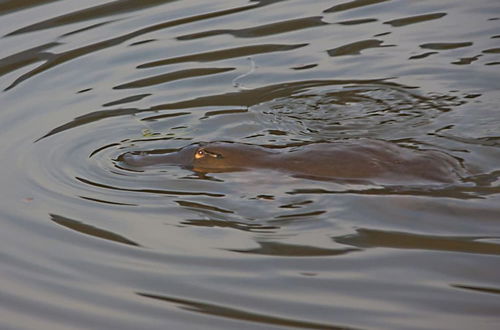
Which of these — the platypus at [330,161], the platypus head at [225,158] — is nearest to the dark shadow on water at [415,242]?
the platypus at [330,161]

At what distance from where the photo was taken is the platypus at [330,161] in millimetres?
4941

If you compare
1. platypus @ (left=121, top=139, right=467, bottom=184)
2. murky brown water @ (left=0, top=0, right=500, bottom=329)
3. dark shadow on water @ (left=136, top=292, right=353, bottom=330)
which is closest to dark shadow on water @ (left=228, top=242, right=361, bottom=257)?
murky brown water @ (left=0, top=0, right=500, bottom=329)

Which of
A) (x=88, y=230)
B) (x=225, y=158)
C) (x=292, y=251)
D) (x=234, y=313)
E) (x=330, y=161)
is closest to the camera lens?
(x=234, y=313)

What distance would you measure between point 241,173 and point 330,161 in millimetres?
471

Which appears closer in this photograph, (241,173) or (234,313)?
(234,313)

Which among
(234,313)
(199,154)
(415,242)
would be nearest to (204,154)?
(199,154)

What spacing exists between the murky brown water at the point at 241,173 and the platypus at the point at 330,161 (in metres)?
0.08

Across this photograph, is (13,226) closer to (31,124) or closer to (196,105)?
(31,124)

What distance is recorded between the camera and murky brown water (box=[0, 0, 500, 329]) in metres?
3.90

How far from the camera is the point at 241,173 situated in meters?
5.14

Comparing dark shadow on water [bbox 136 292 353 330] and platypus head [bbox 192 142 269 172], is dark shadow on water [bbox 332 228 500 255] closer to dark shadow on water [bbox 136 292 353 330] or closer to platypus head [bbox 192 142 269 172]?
dark shadow on water [bbox 136 292 353 330]

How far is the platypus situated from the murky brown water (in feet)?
0.26

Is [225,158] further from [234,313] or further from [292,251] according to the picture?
[234,313]

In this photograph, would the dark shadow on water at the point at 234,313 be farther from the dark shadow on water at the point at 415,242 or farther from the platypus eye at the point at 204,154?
the platypus eye at the point at 204,154
